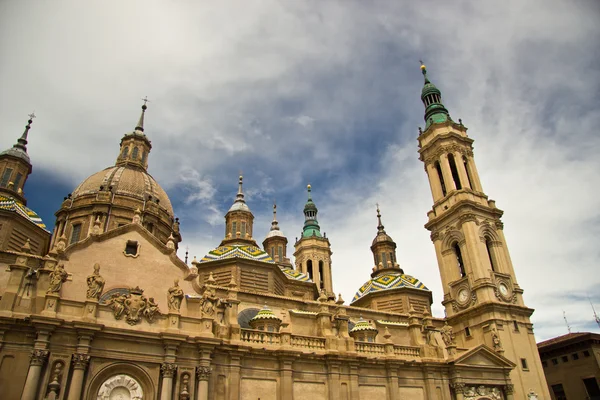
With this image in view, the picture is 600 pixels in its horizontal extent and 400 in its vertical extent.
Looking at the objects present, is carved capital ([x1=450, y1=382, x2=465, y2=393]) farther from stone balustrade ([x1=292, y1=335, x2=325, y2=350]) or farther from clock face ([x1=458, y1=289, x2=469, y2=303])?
clock face ([x1=458, y1=289, x2=469, y2=303])

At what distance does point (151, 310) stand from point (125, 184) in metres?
20.0

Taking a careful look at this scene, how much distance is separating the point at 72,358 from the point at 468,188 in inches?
1409

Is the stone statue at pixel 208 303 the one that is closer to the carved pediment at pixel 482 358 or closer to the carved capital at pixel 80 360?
the carved capital at pixel 80 360

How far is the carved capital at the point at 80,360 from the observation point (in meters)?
18.6

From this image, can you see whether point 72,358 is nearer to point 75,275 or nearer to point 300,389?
point 75,275

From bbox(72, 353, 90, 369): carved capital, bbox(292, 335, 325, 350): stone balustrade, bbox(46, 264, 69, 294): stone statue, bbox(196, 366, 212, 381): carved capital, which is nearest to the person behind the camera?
bbox(72, 353, 90, 369): carved capital

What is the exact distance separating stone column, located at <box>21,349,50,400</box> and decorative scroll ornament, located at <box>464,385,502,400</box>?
23419mm

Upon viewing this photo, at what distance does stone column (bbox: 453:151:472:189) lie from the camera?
142 ft

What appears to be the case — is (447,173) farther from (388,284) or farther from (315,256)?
(315,256)

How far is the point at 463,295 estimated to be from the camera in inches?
1543

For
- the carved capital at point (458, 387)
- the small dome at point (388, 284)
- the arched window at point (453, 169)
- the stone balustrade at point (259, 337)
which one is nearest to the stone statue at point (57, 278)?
the stone balustrade at point (259, 337)

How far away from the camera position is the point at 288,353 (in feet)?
76.7

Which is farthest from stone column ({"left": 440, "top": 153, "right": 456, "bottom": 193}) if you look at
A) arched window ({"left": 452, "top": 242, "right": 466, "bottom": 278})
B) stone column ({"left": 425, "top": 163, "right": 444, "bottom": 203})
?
arched window ({"left": 452, "top": 242, "right": 466, "bottom": 278})

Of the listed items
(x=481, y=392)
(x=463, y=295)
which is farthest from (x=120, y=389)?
(x=463, y=295)
